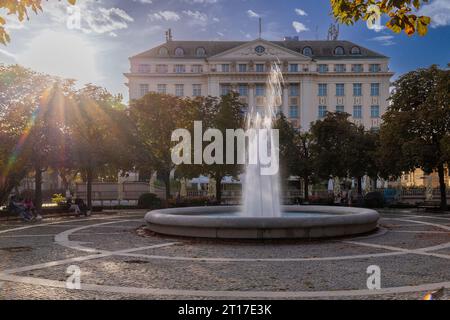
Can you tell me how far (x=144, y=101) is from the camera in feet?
120

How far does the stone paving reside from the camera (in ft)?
26.4

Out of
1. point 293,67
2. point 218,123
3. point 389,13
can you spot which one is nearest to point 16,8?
point 389,13

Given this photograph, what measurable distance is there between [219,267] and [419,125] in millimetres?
24387

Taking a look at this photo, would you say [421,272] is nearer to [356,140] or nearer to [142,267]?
[142,267]

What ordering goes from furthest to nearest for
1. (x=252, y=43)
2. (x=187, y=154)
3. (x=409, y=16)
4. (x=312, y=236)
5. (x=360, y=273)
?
(x=252, y=43) → (x=187, y=154) → (x=312, y=236) → (x=360, y=273) → (x=409, y=16)

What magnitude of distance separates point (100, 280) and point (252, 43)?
70176 mm

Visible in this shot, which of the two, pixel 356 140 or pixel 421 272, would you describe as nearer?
pixel 421 272

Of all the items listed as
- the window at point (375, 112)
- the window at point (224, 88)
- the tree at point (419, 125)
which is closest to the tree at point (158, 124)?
the tree at point (419, 125)

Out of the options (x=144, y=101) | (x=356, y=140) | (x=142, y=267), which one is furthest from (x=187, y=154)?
(x=142, y=267)

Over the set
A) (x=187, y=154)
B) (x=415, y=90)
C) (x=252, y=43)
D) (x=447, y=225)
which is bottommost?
(x=447, y=225)

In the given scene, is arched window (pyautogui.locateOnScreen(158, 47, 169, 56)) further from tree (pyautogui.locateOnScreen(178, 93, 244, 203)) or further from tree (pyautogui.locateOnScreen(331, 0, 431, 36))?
tree (pyautogui.locateOnScreen(331, 0, 431, 36))

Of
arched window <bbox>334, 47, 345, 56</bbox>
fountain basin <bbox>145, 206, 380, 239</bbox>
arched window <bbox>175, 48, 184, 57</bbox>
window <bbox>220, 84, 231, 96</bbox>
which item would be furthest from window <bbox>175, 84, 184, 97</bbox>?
fountain basin <bbox>145, 206, 380, 239</bbox>

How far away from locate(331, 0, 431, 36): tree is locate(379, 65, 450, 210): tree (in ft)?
73.5

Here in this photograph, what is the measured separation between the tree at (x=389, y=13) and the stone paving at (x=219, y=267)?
14.1 feet
